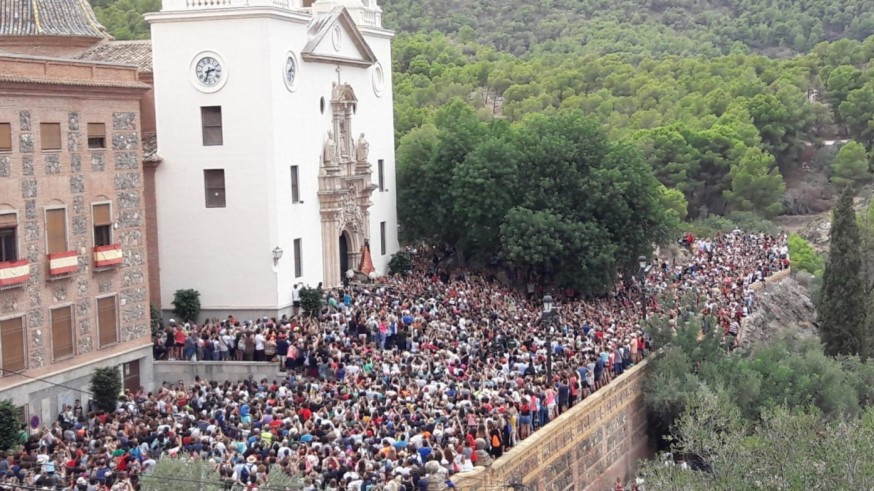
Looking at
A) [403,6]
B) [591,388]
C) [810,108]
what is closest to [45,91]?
[591,388]

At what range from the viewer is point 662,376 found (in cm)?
3800

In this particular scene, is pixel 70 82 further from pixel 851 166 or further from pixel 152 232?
pixel 851 166

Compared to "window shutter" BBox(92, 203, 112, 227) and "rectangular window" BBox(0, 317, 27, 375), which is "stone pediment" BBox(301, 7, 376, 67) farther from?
"rectangular window" BBox(0, 317, 27, 375)

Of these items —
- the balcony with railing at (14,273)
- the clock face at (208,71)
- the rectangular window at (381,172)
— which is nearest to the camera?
the balcony with railing at (14,273)

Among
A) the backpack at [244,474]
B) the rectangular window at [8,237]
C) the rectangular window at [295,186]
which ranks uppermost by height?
the rectangular window at [295,186]

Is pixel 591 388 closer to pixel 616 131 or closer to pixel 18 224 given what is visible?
pixel 18 224

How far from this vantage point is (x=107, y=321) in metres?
32.7

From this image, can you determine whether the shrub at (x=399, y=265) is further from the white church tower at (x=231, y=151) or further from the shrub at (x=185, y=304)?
the shrub at (x=185, y=304)

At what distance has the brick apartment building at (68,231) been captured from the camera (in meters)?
29.5

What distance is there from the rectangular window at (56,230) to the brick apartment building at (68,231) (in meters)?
0.02

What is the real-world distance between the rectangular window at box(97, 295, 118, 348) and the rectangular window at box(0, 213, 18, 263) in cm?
312

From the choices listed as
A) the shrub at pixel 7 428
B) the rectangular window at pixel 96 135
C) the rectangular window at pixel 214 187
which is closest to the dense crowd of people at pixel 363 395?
the shrub at pixel 7 428

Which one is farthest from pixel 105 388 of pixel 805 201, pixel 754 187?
pixel 805 201

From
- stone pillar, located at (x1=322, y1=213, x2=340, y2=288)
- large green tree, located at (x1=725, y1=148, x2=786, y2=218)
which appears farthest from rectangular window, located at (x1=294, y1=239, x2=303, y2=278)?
large green tree, located at (x1=725, y1=148, x2=786, y2=218)
